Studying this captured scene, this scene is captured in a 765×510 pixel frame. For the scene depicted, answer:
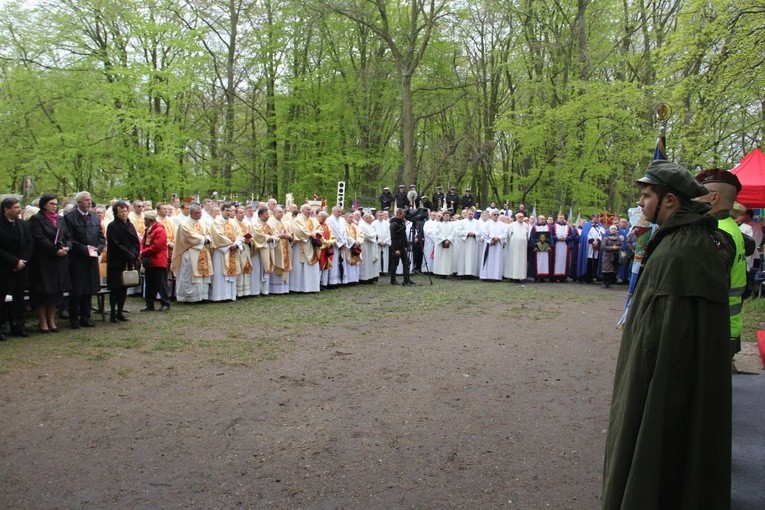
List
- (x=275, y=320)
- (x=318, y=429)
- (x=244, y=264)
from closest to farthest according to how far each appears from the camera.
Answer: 1. (x=318, y=429)
2. (x=275, y=320)
3. (x=244, y=264)

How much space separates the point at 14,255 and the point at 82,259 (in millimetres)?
1057

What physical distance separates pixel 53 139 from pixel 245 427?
24.1m

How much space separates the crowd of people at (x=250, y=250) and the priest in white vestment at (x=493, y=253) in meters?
0.03

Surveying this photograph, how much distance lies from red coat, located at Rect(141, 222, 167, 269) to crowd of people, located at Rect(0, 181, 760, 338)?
0.7 inches

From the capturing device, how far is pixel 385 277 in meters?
18.6

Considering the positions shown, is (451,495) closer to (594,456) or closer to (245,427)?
(594,456)

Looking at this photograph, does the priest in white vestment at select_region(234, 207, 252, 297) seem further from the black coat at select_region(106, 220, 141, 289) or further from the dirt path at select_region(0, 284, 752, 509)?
the dirt path at select_region(0, 284, 752, 509)

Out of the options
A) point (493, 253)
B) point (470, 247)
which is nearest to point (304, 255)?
point (470, 247)

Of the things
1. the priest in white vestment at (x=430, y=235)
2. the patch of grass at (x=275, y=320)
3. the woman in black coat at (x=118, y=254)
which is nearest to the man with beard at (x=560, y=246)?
the patch of grass at (x=275, y=320)

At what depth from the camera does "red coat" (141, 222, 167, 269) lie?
10.9 meters

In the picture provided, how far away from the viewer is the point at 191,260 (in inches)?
479

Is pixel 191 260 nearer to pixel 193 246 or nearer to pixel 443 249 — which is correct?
pixel 193 246

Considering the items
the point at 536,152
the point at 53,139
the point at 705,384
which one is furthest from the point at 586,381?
the point at 53,139

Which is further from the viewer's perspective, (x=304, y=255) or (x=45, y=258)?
(x=304, y=255)
